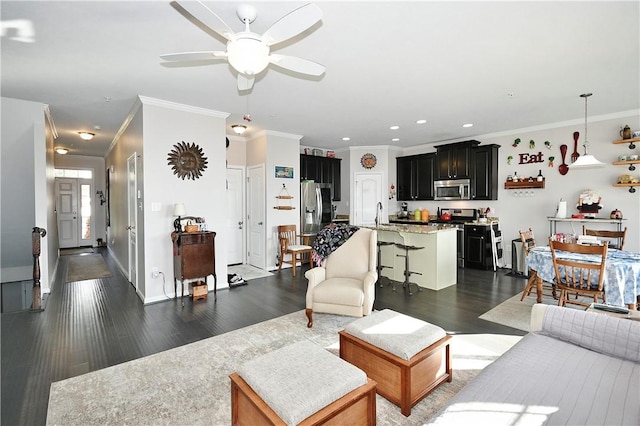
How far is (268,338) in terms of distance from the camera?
3146mm

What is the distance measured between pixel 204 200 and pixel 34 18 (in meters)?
2.75

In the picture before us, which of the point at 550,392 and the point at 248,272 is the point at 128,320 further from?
the point at 550,392

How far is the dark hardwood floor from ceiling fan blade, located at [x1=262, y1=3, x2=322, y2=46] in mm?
2864

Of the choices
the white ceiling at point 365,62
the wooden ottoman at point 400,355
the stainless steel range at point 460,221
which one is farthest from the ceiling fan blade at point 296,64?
the stainless steel range at point 460,221

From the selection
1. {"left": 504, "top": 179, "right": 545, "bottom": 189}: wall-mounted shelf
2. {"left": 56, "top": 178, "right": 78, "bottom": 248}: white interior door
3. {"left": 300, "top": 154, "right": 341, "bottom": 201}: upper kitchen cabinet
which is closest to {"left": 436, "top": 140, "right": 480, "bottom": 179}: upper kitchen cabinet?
{"left": 504, "top": 179, "right": 545, "bottom": 189}: wall-mounted shelf

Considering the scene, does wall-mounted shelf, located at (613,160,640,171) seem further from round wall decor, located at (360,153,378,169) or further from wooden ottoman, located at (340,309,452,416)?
wooden ottoman, located at (340,309,452,416)

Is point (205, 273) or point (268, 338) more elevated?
point (205, 273)

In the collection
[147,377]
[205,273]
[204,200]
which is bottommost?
→ [147,377]

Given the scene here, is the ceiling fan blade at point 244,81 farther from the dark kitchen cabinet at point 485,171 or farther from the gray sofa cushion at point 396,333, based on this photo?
the dark kitchen cabinet at point 485,171

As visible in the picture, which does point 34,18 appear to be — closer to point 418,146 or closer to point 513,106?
point 513,106

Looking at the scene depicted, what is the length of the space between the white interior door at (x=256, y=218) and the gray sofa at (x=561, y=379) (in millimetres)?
4982

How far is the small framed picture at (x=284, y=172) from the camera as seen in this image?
628 centimetres

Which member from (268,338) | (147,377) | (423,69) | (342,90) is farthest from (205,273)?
(423,69)

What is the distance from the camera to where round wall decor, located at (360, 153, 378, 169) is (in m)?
7.79
